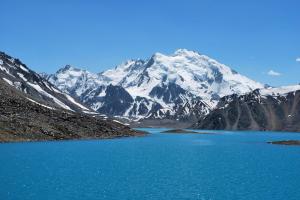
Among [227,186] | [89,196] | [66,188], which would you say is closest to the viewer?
[89,196]

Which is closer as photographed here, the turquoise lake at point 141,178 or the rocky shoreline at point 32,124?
the turquoise lake at point 141,178

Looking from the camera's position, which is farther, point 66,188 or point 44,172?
point 44,172

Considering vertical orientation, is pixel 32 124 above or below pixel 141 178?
above

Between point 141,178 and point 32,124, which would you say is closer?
point 141,178

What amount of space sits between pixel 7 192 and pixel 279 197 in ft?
111

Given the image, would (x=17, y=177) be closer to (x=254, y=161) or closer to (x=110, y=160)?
(x=110, y=160)

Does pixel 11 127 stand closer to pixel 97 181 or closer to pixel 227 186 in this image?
pixel 97 181

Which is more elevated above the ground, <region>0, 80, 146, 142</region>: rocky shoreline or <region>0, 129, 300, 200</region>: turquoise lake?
<region>0, 80, 146, 142</region>: rocky shoreline

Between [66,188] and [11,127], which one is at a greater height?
[11,127]

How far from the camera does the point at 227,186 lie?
71688 mm

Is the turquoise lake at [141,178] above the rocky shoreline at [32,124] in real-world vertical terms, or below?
below

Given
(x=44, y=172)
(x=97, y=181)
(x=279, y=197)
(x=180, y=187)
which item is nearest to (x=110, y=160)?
(x=44, y=172)

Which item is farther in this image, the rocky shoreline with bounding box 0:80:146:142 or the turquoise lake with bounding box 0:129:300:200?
the rocky shoreline with bounding box 0:80:146:142

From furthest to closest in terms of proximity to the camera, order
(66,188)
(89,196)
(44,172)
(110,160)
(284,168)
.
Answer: (110,160) < (284,168) < (44,172) < (66,188) < (89,196)
